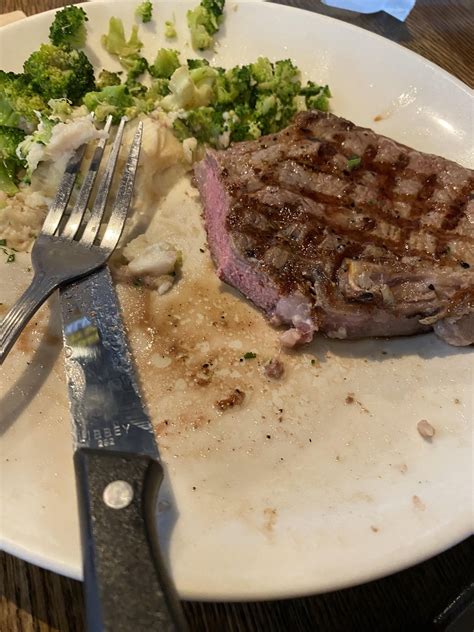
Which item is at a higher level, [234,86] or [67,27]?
[234,86]

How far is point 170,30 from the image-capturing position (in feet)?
12.0

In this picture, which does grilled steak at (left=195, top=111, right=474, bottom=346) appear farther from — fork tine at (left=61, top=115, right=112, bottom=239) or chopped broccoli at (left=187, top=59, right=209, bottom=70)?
chopped broccoli at (left=187, top=59, right=209, bottom=70)

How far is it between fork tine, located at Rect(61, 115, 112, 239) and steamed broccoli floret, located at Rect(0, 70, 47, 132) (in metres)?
0.45

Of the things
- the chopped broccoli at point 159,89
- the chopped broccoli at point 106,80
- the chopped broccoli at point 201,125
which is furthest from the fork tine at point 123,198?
the chopped broccoli at point 106,80

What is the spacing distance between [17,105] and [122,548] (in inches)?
105

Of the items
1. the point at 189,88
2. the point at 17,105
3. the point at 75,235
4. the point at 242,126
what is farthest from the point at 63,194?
the point at 242,126

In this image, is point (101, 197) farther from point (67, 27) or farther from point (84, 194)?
point (67, 27)

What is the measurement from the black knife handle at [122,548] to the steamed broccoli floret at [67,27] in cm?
279

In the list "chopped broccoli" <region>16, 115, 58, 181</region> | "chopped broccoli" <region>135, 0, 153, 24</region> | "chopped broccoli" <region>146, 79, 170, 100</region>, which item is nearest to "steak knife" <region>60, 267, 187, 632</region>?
"chopped broccoli" <region>16, 115, 58, 181</region>

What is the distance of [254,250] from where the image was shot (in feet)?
8.60

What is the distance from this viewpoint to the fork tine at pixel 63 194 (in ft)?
9.04

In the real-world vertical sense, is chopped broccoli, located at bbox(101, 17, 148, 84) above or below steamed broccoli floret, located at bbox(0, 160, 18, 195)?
above

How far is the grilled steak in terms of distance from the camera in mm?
2551

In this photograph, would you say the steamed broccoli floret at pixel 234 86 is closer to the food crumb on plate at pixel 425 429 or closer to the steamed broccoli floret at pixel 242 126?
the steamed broccoli floret at pixel 242 126
